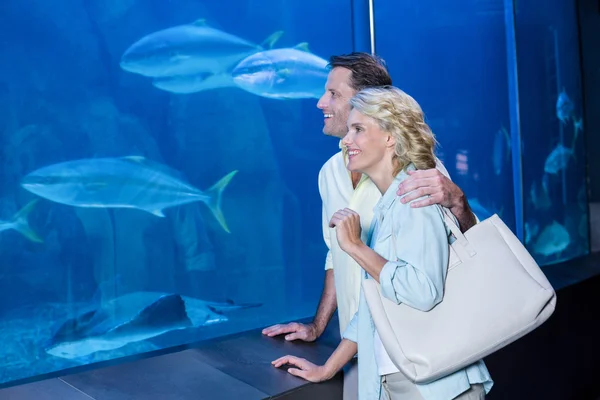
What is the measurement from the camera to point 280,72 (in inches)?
208

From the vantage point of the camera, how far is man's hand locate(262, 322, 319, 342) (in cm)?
229

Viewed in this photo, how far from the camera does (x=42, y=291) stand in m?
4.31

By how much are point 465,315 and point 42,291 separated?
3.62m

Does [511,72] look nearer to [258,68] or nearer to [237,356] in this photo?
[258,68]

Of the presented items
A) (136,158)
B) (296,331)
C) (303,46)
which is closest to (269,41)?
(303,46)

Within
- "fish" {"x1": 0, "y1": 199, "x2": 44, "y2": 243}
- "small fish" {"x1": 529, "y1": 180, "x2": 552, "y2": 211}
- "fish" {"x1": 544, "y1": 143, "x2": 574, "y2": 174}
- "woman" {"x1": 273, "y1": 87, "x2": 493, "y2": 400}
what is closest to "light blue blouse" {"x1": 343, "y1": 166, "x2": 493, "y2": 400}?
"woman" {"x1": 273, "y1": 87, "x2": 493, "y2": 400}

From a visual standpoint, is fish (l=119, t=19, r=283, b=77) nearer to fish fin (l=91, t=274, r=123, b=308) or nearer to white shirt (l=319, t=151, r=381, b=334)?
fish fin (l=91, t=274, r=123, b=308)

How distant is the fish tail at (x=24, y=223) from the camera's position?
3.77 meters

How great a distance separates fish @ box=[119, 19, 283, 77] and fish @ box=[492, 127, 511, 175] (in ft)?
7.70

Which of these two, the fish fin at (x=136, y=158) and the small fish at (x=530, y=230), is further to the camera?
the small fish at (x=530, y=230)

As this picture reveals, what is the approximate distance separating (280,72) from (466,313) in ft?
13.7

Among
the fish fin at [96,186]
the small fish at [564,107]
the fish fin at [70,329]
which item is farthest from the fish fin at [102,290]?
the small fish at [564,107]

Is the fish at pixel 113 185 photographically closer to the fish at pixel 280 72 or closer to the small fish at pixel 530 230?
the fish at pixel 280 72

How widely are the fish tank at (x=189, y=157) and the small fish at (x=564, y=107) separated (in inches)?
0.6
